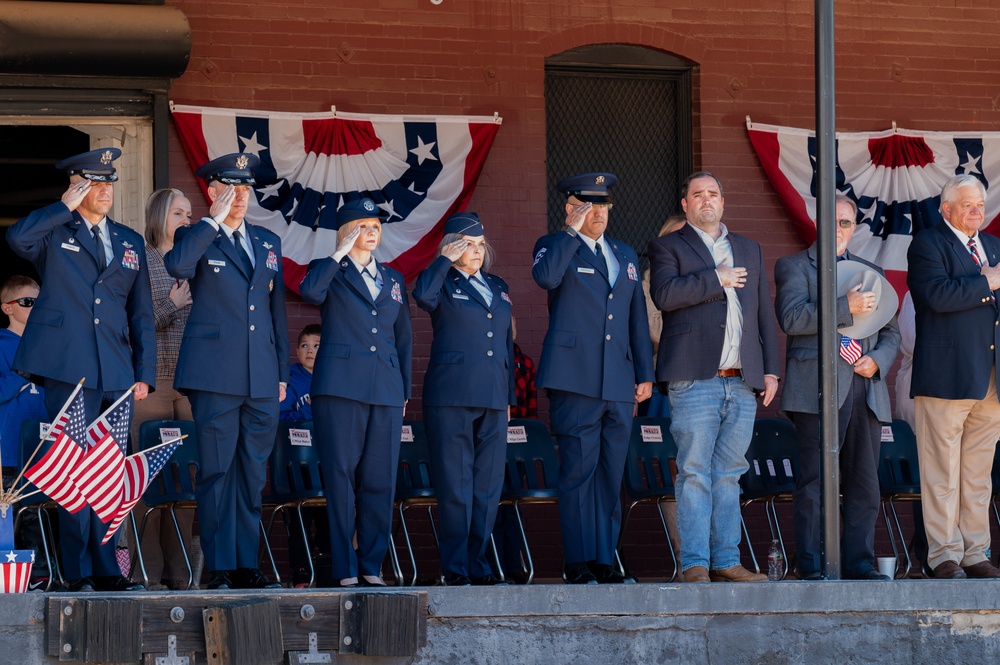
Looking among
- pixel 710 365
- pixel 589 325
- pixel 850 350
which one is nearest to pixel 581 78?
pixel 589 325

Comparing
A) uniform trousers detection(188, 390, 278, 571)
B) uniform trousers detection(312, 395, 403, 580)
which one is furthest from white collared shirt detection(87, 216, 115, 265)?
uniform trousers detection(312, 395, 403, 580)

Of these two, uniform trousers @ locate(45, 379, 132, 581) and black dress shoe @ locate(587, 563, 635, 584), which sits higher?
uniform trousers @ locate(45, 379, 132, 581)

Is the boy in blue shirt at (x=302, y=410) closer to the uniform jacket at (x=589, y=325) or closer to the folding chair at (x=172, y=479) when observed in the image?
the folding chair at (x=172, y=479)

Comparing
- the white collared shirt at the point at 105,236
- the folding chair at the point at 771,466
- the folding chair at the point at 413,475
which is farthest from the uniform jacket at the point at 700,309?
the white collared shirt at the point at 105,236

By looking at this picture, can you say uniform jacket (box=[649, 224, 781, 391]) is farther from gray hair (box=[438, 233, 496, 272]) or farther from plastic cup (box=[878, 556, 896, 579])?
plastic cup (box=[878, 556, 896, 579])

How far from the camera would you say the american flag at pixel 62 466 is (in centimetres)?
627

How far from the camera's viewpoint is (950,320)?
7574 millimetres

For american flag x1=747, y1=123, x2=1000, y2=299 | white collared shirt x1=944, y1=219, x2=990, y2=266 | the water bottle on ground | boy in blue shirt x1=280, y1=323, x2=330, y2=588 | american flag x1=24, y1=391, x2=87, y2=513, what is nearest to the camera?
american flag x1=24, y1=391, x2=87, y2=513

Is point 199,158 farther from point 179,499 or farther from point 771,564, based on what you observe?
point 771,564

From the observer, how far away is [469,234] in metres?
→ 7.45

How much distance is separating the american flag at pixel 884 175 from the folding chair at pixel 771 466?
5.99 ft

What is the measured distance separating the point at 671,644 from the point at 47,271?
3.07m

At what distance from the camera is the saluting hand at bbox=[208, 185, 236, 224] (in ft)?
22.8

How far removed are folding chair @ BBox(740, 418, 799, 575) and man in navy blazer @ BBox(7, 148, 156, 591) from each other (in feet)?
11.4
